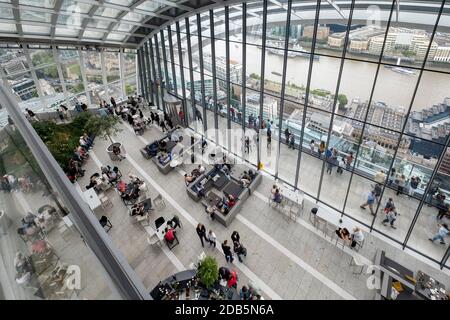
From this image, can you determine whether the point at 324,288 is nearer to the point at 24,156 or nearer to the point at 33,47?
the point at 24,156

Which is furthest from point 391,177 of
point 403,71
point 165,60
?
point 165,60

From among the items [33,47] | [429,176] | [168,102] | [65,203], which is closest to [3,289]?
[65,203]

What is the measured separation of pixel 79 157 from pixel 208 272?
1156cm

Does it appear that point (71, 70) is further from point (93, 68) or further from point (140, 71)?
point (140, 71)

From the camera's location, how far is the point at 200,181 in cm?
1383

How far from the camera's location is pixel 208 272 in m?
8.81

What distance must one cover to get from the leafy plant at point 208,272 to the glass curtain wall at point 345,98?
6603mm

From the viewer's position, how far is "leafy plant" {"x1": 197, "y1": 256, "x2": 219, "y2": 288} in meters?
8.81

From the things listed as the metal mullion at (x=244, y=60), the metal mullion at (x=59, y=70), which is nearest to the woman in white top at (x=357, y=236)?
the metal mullion at (x=244, y=60)

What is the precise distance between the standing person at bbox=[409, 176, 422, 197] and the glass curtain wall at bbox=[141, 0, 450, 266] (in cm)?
3

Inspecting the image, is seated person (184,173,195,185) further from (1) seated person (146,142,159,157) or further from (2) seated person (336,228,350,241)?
(2) seated person (336,228,350,241)

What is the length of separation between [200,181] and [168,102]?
26.3 feet

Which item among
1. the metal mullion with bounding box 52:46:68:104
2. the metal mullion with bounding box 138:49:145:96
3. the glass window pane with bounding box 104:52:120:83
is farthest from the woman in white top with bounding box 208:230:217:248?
the glass window pane with bounding box 104:52:120:83
